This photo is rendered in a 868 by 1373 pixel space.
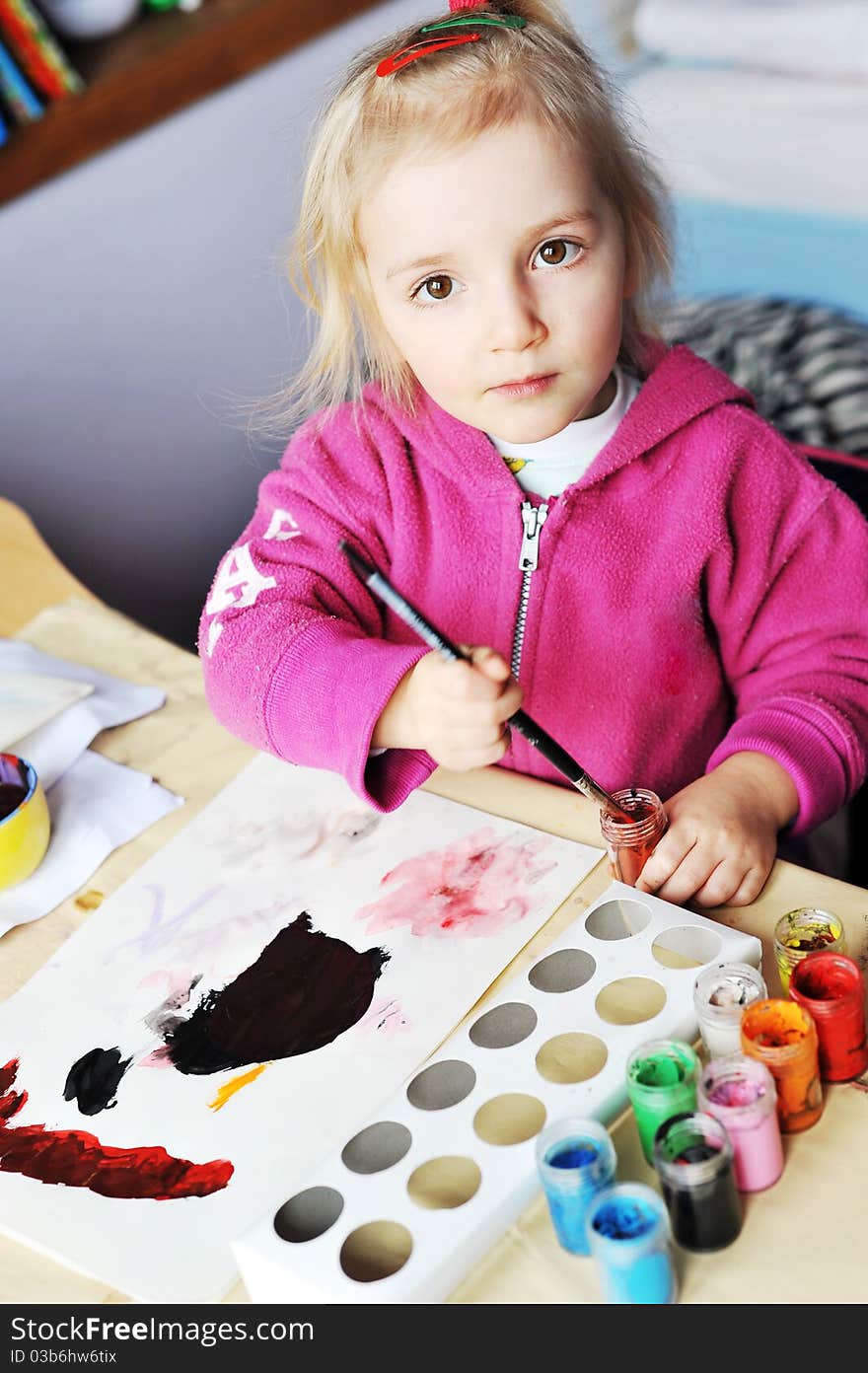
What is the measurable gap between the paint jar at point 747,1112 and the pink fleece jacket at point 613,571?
0.34m

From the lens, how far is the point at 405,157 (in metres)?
0.82

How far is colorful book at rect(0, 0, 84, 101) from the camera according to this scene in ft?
5.43

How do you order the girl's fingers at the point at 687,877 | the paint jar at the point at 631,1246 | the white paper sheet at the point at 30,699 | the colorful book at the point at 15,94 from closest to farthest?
the paint jar at the point at 631,1246 → the girl's fingers at the point at 687,877 → the white paper sheet at the point at 30,699 → the colorful book at the point at 15,94

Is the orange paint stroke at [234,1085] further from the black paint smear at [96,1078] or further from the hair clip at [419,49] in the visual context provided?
the hair clip at [419,49]

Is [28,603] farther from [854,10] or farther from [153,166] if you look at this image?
[854,10]

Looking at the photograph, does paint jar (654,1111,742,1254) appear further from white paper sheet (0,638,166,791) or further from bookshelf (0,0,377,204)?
bookshelf (0,0,377,204)

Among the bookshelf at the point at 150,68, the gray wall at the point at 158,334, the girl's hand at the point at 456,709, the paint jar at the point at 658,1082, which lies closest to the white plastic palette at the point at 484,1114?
the paint jar at the point at 658,1082

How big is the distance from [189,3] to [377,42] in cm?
114

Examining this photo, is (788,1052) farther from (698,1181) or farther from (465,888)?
(465,888)

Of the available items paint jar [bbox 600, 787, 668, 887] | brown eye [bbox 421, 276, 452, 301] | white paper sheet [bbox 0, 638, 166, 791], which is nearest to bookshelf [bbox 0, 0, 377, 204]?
white paper sheet [bbox 0, 638, 166, 791]

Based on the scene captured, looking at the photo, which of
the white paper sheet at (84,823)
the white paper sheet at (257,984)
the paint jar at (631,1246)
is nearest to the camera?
the paint jar at (631,1246)

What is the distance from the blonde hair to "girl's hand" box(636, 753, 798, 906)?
1.17 ft

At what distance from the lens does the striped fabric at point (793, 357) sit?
1696 mm

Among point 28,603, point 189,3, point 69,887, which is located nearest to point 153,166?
point 189,3
